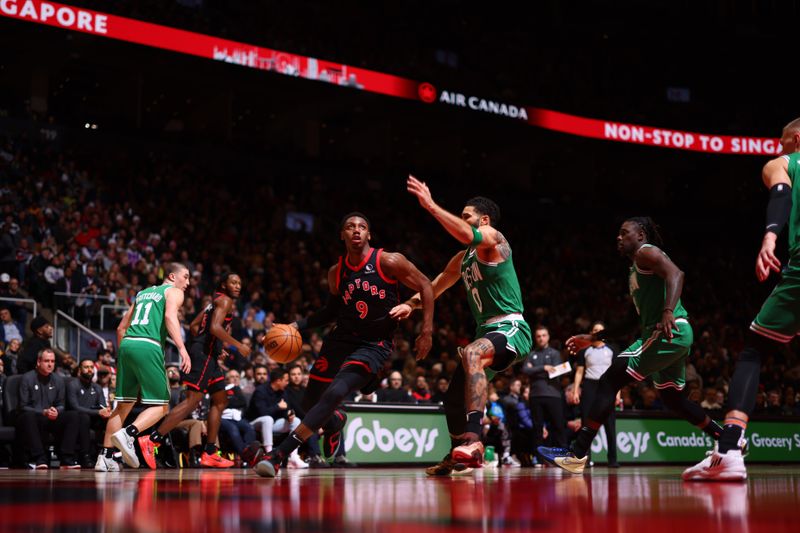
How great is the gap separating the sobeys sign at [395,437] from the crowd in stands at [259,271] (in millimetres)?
705

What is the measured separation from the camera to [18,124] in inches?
867

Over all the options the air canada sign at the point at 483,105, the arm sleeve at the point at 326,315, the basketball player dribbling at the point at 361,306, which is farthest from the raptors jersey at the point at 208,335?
the air canada sign at the point at 483,105

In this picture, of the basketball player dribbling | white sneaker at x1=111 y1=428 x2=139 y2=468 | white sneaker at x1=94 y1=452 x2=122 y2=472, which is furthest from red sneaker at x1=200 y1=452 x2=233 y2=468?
the basketball player dribbling

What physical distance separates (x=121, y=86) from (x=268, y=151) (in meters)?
4.41

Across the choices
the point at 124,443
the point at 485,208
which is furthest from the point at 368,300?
the point at 124,443

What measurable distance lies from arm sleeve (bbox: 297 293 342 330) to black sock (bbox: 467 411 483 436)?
1.57 metres

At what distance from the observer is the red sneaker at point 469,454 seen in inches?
231

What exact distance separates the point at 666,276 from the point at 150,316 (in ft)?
16.3

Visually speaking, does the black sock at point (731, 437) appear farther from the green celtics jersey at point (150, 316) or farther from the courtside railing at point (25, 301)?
the courtside railing at point (25, 301)

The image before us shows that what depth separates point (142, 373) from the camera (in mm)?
8758

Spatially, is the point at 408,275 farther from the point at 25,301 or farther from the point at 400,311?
the point at 25,301

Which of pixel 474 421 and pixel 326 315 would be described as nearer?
pixel 474 421

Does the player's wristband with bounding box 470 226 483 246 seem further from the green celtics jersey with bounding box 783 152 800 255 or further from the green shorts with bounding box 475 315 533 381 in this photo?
the green celtics jersey with bounding box 783 152 800 255

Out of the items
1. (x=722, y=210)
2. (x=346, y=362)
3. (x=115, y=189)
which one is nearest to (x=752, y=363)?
(x=346, y=362)
